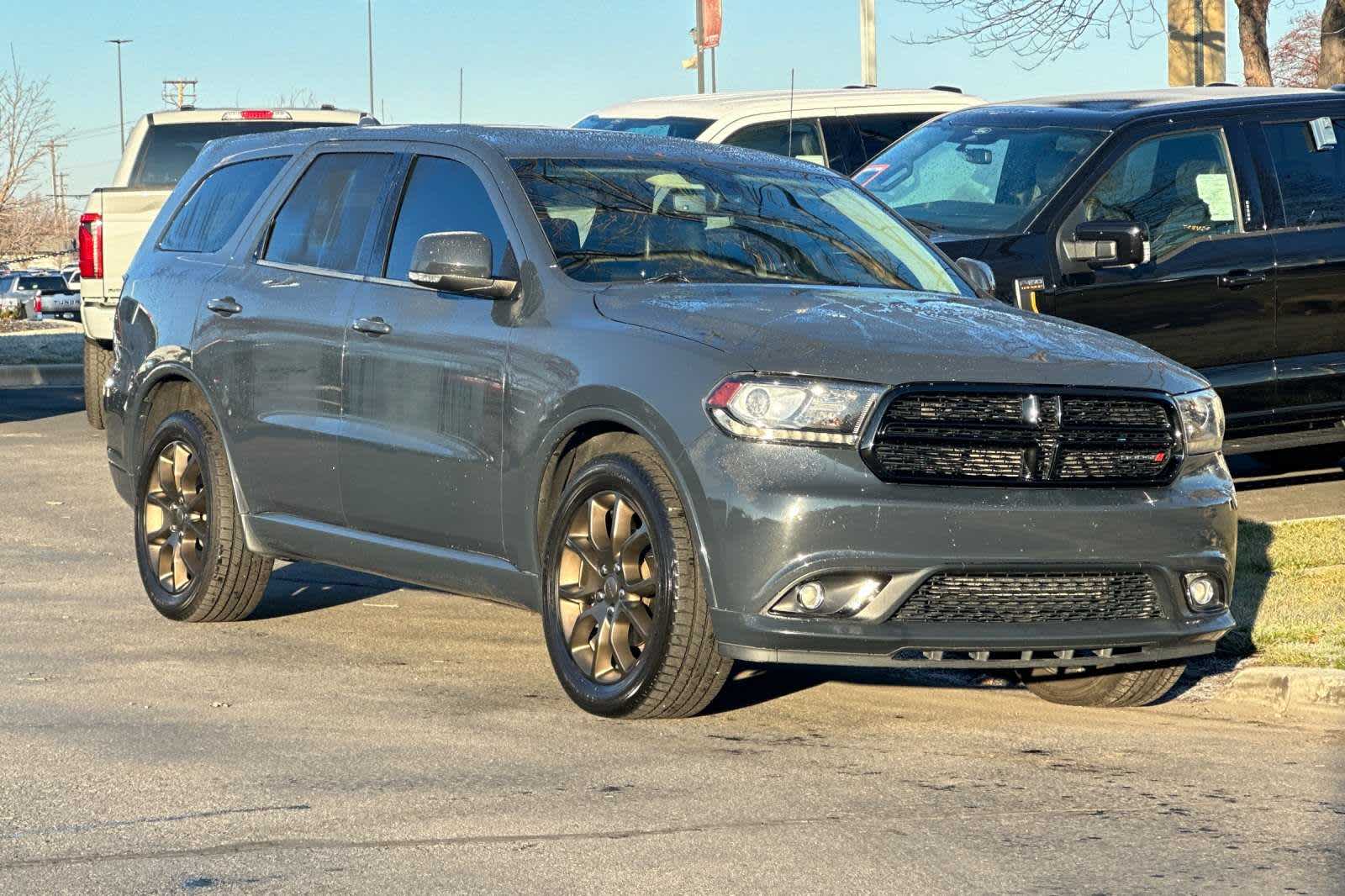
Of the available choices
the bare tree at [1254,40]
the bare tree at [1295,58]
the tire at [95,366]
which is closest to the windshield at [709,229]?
the tire at [95,366]

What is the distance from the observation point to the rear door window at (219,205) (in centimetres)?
857

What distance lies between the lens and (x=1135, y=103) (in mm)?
11492

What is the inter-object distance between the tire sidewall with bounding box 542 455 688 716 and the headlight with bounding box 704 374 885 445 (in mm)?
367

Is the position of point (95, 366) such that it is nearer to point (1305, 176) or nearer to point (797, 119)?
point (797, 119)

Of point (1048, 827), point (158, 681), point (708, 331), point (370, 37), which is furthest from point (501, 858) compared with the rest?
point (370, 37)

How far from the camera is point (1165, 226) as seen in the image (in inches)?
437

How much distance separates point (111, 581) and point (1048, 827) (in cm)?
513

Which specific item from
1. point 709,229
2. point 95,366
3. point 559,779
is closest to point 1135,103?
point 709,229

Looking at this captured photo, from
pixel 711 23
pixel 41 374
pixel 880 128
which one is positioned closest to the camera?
pixel 880 128

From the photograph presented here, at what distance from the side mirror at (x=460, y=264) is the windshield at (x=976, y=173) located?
14.5 ft

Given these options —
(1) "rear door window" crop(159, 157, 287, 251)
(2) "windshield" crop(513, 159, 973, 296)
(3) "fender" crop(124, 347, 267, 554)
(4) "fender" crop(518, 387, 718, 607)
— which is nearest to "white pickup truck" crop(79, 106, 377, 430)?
(1) "rear door window" crop(159, 157, 287, 251)

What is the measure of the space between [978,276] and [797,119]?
288 inches

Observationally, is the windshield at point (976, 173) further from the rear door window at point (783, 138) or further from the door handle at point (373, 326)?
the door handle at point (373, 326)

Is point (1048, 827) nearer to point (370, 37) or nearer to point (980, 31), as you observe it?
point (370, 37)
